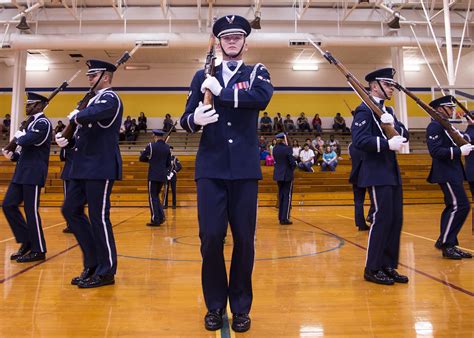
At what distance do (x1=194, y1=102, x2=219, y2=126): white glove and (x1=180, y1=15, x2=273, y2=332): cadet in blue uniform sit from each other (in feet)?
0.26

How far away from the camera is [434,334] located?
2.16 metres

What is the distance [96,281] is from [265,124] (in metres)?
16.6

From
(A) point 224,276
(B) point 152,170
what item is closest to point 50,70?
(B) point 152,170

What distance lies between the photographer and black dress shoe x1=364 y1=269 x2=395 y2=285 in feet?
10.5

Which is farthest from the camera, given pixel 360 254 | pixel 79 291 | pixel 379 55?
pixel 379 55

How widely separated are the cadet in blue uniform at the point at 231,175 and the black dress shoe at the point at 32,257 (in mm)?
2587

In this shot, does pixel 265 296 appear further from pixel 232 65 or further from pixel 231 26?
pixel 231 26

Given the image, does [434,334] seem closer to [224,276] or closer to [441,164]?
[224,276]

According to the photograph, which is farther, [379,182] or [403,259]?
[403,259]

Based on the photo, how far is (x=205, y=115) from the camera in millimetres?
2123

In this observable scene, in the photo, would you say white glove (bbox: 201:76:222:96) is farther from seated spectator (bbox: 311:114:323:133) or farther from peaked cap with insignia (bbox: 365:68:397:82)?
seated spectator (bbox: 311:114:323:133)

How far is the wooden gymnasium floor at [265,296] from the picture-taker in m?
2.27

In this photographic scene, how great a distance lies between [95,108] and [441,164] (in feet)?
11.7

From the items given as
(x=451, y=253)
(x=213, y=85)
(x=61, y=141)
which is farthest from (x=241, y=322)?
(x=451, y=253)
